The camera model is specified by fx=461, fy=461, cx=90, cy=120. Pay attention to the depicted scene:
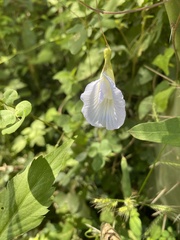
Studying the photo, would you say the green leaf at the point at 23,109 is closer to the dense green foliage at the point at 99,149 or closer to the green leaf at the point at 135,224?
the dense green foliage at the point at 99,149

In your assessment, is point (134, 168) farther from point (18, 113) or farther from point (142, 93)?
point (18, 113)

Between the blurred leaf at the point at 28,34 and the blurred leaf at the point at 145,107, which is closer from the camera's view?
the blurred leaf at the point at 145,107

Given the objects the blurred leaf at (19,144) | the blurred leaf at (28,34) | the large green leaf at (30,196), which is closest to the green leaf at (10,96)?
the large green leaf at (30,196)

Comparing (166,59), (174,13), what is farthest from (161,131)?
(166,59)

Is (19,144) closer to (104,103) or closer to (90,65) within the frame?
(90,65)

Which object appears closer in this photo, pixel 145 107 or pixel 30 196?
pixel 30 196

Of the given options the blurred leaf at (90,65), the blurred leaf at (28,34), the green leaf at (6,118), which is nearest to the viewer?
the green leaf at (6,118)
